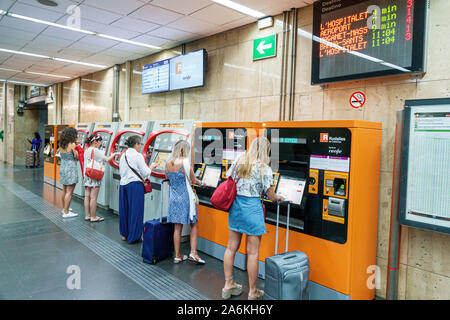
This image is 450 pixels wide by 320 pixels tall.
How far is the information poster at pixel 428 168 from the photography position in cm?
248

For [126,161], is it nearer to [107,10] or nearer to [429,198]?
[107,10]

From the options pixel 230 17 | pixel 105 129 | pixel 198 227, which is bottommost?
pixel 198 227

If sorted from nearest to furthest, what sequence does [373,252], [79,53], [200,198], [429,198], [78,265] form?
[429,198] < [373,252] < [78,265] < [200,198] < [79,53]

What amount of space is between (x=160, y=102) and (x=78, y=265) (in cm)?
395

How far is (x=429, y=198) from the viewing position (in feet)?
8.41

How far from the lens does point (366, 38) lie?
3182mm

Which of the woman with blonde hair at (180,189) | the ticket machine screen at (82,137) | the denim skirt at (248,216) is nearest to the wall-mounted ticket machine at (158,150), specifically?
the woman with blonde hair at (180,189)

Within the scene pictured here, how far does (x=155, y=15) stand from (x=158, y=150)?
2.00 metres

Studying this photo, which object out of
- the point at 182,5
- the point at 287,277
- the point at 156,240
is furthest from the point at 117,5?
the point at 287,277

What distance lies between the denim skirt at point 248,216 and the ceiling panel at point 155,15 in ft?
10.2

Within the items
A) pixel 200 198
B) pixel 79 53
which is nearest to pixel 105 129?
pixel 79 53

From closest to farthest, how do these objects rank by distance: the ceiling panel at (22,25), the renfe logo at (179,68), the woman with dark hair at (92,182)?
the woman with dark hair at (92,182), the ceiling panel at (22,25), the renfe logo at (179,68)

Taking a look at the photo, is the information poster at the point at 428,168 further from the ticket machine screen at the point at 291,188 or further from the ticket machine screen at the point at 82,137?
the ticket machine screen at the point at 82,137

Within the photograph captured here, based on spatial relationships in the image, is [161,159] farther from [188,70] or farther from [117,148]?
[188,70]
